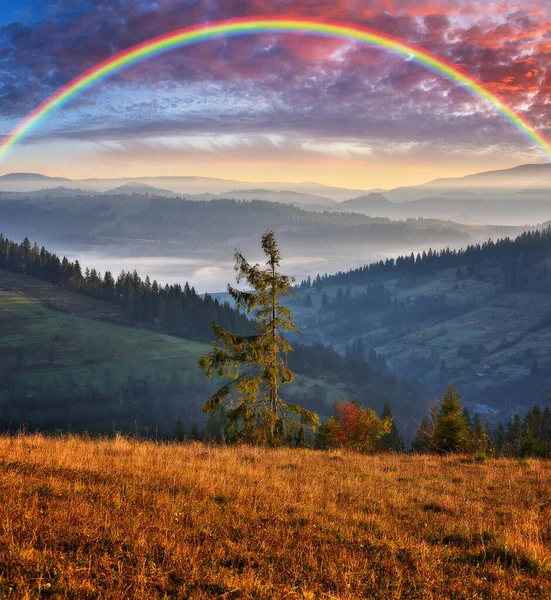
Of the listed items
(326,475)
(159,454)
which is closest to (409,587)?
(326,475)

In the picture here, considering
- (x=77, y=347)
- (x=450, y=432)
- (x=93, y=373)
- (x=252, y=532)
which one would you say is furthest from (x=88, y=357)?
(x=252, y=532)

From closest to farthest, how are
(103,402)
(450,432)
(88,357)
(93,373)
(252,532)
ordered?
(252,532), (450,432), (103,402), (93,373), (88,357)

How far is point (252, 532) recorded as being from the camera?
8.41 meters

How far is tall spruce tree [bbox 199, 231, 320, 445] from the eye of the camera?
1024 inches

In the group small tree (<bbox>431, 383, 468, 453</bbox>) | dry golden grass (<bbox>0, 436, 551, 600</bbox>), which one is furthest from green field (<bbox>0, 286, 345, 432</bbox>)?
dry golden grass (<bbox>0, 436, 551, 600</bbox>)

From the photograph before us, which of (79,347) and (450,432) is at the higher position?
(450,432)

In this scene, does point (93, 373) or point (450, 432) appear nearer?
point (450, 432)

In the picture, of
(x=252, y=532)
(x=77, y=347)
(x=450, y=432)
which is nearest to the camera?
(x=252, y=532)

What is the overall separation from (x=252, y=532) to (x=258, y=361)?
17.4 m

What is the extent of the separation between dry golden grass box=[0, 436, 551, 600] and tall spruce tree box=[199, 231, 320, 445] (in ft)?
39.8

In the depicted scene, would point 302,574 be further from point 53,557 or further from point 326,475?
point 326,475

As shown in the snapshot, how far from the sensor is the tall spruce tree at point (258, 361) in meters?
26.0

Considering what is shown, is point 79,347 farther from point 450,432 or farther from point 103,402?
point 450,432

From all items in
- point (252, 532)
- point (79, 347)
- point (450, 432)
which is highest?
point (252, 532)
